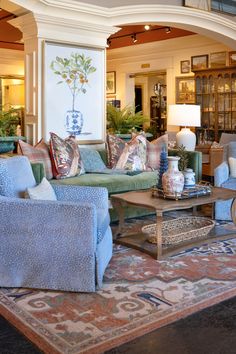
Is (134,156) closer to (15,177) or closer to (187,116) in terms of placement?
(187,116)

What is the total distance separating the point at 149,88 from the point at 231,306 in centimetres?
980

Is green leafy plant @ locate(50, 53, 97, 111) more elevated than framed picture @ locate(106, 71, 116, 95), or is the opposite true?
framed picture @ locate(106, 71, 116, 95)

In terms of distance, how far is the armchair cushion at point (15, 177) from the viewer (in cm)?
311

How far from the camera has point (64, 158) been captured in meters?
4.82

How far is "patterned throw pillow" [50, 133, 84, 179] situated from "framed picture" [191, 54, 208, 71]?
456cm

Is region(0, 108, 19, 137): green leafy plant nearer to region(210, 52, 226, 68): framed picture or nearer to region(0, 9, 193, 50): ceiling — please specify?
region(0, 9, 193, 50): ceiling

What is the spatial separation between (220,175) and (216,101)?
3680mm

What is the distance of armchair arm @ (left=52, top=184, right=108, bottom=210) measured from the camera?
11.1 ft

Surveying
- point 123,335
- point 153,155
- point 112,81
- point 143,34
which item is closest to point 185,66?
point 143,34

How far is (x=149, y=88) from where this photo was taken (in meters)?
12.0

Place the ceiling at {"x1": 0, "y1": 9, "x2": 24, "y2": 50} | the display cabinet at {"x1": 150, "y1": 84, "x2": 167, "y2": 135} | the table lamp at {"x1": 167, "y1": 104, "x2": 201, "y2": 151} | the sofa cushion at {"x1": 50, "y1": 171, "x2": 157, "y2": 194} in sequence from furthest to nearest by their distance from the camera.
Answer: the display cabinet at {"x1": 150, "y1": 84, "x2": 167, "y2": 135} → the ceiling at {"x1": 0, "y1": 9, "x2": 24, "y2": 50} → the table lamp at {"x1": 167, "y1": 104, "x2": 201, "y2": 151} → the sofa cushion at {"x1": 50, "y1": 171, "x2": 157, "y2": 194}

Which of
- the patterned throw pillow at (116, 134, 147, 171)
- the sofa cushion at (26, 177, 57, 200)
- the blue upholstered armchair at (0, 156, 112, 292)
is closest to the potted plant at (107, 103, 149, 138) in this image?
the patterned throw pillow at (116, 134, 147, 171)

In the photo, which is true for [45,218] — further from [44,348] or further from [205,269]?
[205,269]

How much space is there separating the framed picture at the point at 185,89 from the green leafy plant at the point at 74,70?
3829 mm
